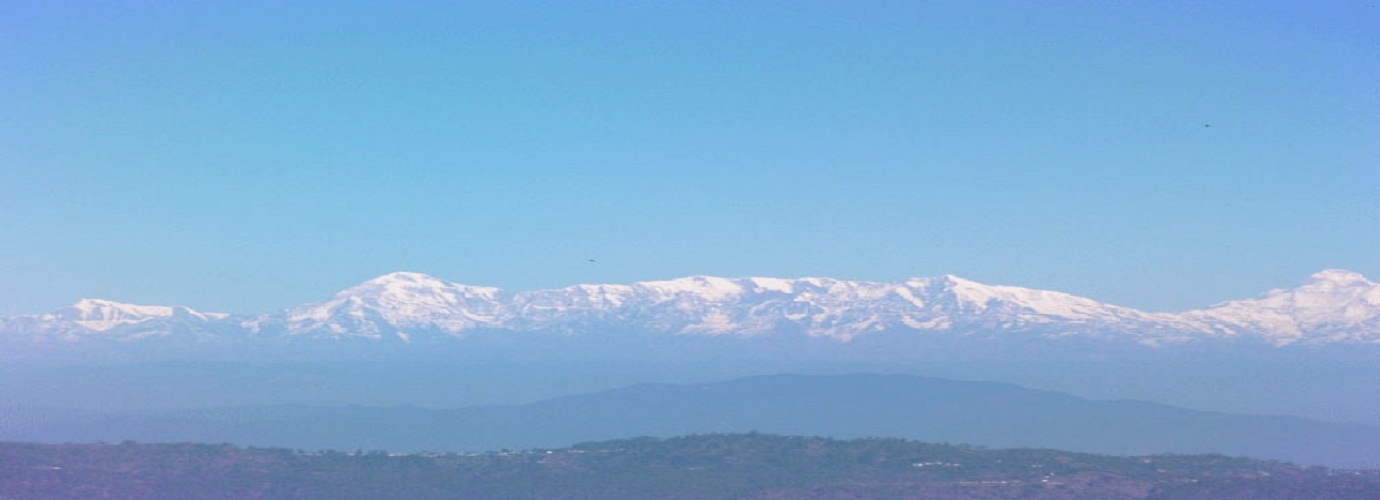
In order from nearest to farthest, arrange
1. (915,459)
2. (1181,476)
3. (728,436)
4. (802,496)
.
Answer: (802,496)
(1181,476)
(915,459)
(728,436)

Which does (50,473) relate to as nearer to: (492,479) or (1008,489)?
(492,479)

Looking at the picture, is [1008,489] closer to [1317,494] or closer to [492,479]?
[1317,494]

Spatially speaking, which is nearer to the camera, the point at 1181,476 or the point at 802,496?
the point at 802,496

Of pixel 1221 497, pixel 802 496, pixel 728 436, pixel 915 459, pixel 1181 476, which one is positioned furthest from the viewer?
pixel 728 436

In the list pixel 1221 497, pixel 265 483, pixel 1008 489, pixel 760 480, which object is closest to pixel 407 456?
pixel 265 483

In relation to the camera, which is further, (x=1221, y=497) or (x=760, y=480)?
(x=760, y=480)

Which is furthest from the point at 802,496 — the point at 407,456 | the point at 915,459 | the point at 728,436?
the point at 407,456
